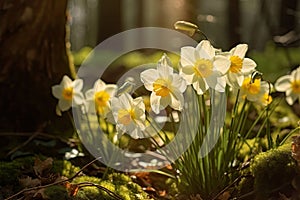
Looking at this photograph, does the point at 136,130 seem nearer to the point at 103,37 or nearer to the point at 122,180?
the point at 122,180

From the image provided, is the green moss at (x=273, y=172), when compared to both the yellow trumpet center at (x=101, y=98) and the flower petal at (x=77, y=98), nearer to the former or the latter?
the yellow trumpet center at (x=101, y=98)

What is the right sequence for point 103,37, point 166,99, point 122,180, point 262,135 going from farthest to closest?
point 103,37 < point 262,135 < point 122,180 < point 166,99

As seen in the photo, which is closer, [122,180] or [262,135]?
[122,180]

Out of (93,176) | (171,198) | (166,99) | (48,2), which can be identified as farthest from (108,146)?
(48,2)

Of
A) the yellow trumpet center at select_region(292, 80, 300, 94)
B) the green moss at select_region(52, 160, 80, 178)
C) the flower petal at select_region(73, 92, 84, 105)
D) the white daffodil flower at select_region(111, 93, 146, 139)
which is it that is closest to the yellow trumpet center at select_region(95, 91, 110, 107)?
the flower petal at select_region(73, 92, 84, 105)

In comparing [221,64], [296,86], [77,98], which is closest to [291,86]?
[296,86]
